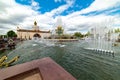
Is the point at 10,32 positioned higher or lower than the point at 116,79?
higher

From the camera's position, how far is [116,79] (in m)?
5.77

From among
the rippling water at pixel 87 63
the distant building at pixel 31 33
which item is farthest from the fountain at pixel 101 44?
the distant building at pixel 31 33

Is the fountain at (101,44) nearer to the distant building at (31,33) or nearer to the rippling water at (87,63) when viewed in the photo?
the rippling water at (87,63)

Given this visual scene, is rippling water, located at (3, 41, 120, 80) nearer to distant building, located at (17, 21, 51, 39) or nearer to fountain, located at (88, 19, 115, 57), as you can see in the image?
fountain, located at (88, 19, 115, 57)

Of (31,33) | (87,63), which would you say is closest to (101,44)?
(87,63)

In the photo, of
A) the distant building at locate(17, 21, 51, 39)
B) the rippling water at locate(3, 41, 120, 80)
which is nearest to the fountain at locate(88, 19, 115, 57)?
the rippling water at locate(3, 41, 120, 80)

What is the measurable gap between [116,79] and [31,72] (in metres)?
5.43

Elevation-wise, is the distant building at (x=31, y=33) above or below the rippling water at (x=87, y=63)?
above

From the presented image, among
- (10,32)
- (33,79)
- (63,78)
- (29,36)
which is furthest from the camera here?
(29,36)

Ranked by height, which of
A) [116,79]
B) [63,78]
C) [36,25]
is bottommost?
[116,79]

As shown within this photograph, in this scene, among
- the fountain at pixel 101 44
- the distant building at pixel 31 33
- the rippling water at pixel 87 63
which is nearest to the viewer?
the rippling water at pixel 87 63

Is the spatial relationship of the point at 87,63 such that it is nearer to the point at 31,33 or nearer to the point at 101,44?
the point at 101,44

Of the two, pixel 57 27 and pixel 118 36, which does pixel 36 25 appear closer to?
pixel 57 27

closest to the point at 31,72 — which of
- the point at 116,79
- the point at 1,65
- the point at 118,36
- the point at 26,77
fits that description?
the point at 26,77
